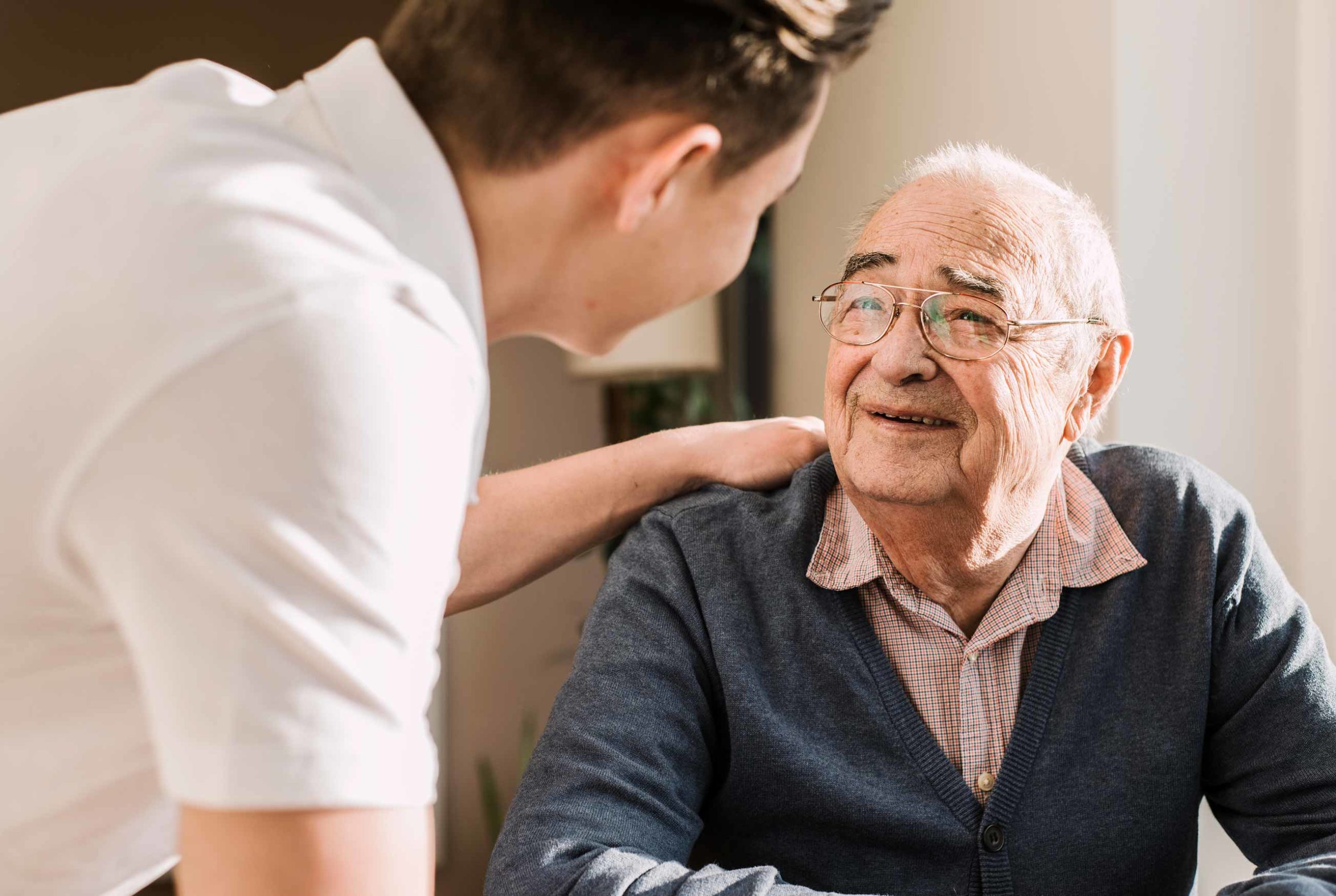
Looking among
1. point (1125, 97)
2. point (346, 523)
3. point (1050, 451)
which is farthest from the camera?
point (1125, 97)

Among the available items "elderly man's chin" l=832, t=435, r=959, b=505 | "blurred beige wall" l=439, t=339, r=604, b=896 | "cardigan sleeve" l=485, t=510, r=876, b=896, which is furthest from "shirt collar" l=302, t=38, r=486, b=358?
"blurred beige wall" l=439, t=339, r=604, b=896

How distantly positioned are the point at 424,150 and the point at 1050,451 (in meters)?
1.05

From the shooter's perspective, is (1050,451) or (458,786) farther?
(458,786)

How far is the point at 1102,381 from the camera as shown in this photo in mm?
1507

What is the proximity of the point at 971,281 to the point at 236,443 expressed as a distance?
110cm

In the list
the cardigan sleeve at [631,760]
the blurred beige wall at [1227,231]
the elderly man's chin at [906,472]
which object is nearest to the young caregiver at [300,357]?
the cardigan sleeve at [631,760]

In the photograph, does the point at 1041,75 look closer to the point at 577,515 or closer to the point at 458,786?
the point at 577,515

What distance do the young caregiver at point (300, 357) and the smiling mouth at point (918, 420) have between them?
2.46ft

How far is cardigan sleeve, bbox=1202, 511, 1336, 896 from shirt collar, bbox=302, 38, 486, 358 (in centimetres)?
109

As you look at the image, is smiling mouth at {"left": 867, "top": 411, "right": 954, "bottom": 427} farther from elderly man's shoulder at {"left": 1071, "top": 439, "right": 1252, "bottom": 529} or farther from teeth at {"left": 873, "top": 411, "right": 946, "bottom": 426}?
elderly man's shoulder at {"left": 1071, "top": 439, "right": 1252, "bottom": 529}

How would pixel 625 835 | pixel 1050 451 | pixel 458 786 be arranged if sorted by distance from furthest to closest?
pixel 458 786
pixel 1050 451
pixel 625 835

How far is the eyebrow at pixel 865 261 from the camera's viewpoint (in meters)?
1.42

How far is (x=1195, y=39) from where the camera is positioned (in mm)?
1732

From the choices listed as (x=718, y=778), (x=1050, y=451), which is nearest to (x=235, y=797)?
(x=718, y=778)
